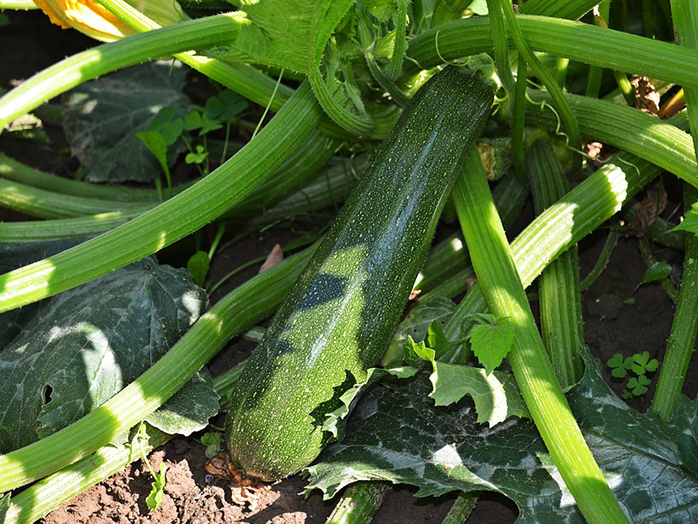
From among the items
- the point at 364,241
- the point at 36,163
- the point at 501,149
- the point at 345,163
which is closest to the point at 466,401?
the point at 364,241

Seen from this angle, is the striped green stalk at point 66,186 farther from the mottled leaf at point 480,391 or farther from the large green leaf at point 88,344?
the mottled leaf at point 480,391

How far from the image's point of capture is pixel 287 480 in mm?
2080

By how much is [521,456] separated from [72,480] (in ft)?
3.44

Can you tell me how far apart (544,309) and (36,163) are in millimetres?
2015

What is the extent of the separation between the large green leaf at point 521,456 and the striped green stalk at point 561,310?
3.8 inches

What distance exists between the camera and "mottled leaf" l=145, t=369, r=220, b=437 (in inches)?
78.3

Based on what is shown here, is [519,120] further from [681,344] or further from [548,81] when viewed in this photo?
[681,344]

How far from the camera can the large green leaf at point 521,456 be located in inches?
70.9

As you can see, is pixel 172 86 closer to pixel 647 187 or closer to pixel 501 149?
pixel 501 149

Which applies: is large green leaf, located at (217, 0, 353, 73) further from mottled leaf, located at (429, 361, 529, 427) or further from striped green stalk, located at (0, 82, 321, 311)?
mottled leaf, located at (429, 361, 529, 427)

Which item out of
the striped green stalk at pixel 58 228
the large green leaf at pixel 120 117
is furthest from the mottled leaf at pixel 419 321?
the large green leaf at pixel 120 117

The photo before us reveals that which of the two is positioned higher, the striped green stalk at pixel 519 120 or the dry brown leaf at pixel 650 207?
the striped green stalk at pixel 519 120

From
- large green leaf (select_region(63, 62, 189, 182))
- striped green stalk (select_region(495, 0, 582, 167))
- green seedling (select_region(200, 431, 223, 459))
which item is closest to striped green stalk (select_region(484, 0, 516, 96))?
striped green stalk (select_region(495, 0, 582, 167))

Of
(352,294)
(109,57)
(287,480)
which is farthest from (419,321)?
(109,57)
